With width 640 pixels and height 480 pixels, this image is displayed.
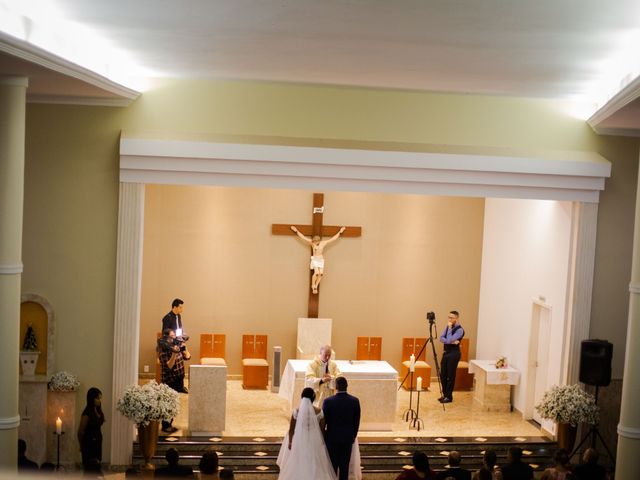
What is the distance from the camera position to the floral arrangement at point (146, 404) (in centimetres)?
1091

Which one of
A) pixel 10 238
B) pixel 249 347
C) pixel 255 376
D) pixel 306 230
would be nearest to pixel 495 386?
pixel 255 376

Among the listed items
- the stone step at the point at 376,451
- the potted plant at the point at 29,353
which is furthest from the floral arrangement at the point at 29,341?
the stone step at the point at 376,451

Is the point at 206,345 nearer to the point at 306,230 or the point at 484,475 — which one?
the point at 306,230

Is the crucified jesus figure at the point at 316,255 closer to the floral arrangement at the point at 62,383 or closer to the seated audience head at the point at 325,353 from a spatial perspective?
the seated audience head at the point at 325,353

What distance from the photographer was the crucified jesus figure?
15.3 meters

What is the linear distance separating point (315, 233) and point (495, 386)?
12.6 ft

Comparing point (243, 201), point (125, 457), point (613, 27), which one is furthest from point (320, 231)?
point (613, 27)

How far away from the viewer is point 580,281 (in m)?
12.2

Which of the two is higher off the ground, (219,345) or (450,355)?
(450,355)

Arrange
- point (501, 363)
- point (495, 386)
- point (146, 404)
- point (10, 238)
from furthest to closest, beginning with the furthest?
point (501, 363), point (495, 386), point (146, 404), point (10, 238)

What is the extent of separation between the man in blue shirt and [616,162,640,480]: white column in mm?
5151

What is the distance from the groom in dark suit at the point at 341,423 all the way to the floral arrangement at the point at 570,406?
9.21 ft

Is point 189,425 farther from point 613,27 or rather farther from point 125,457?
point 613,27

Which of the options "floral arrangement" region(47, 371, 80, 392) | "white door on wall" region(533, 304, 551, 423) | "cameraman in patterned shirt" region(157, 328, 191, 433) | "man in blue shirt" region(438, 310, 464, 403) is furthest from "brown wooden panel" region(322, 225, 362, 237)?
"floral arrangement" region(47, 371, 80, 392)
